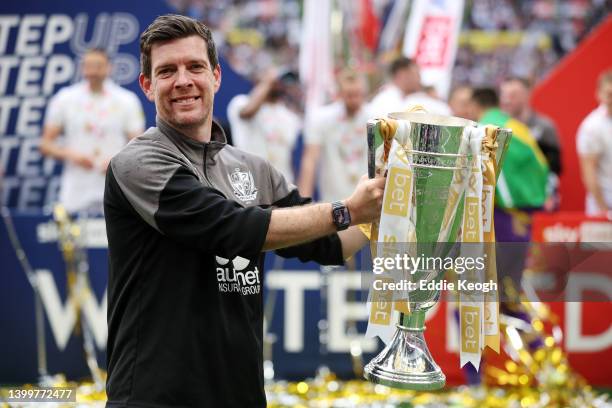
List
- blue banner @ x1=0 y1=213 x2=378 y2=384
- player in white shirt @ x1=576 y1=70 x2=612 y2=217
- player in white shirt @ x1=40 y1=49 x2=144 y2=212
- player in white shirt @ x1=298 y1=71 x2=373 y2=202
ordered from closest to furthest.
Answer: blue banner @ x1=0 y1=213 x2=378 y2=384 → player in white shirt @ x1=298 y1=71 x2=373 y2=202 → player in white shirt @ x1=40 y1=49 x2=144 y2=212 → player in white shirt @ x1=576 y1=70 x2=612 y2=217

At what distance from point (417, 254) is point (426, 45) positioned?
7914mm

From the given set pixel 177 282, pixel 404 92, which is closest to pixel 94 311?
pixel 404 92

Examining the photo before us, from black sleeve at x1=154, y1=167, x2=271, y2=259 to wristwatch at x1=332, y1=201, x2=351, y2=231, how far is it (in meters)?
0.19

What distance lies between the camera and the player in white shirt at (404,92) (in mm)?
8421

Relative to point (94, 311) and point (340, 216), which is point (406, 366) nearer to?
point (340, 216)

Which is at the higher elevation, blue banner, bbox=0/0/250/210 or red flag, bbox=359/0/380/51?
red flag, bbox=359/0/380/51

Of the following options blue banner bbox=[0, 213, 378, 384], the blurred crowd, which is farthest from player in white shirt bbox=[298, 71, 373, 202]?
the blurred crowd

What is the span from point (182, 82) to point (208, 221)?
451mm

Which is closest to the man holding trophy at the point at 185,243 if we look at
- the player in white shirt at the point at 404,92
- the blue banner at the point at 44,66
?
the player in white shirt at the point at 404,92

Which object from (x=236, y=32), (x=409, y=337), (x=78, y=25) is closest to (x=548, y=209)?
(x=78, y=25)

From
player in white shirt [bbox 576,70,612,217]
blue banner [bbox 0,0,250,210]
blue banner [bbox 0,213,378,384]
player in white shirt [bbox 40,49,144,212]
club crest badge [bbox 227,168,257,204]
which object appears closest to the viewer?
club crest badge [bbox 227,168,257,204]

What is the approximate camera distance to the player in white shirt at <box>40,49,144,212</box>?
8109 millimetres

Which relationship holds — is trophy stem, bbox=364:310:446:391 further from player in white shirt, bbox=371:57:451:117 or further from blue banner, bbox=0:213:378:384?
player in white shirt, bbox=371:57:451:117

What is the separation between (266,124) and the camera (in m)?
8.74
